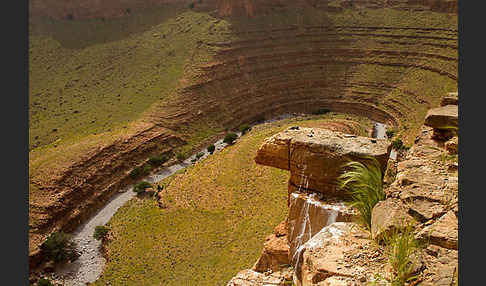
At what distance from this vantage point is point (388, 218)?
7.42 m

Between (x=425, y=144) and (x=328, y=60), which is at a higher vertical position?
(x=328, y=60)

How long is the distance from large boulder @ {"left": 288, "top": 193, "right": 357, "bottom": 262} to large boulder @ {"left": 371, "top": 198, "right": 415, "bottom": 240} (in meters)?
2.56

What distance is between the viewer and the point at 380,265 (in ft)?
21.8

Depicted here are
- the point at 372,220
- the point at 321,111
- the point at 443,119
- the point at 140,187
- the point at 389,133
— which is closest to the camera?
the point at 372,220

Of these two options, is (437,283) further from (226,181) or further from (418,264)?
(226,181)

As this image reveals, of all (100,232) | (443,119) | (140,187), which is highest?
(443,119)

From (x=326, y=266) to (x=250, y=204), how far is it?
22.8 metres

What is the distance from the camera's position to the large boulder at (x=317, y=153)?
11375 millimetres

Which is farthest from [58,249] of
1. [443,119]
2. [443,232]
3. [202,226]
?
[443,232]

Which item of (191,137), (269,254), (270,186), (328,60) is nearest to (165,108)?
(191,137)

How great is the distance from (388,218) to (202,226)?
23098 mm

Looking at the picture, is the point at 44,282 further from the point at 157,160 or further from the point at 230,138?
the point at 230,138

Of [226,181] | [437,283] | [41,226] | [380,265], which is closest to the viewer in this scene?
[437,283]

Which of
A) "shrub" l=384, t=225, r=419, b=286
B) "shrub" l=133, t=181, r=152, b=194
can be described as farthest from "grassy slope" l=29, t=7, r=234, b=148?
"shrub" l=384, t=225, r=419, b=286
